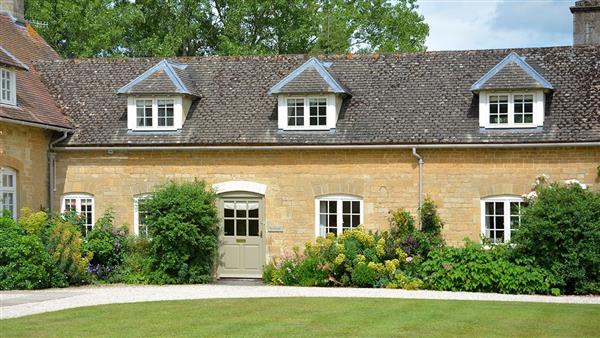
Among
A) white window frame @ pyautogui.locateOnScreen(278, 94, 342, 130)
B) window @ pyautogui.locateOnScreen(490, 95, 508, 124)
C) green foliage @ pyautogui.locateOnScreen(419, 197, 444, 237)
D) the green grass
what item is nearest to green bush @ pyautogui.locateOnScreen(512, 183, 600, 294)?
green foliage @ pyautogui.locateOnScreen(419, 197, 444, 237)

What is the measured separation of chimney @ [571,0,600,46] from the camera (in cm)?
2866

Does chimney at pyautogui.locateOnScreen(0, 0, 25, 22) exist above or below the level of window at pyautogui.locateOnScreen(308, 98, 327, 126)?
above

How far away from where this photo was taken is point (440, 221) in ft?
82.2

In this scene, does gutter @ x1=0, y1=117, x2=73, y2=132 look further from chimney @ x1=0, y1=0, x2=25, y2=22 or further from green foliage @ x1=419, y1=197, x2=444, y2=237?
green foliage @ x1=419, y1=197, x2=444, y2=237

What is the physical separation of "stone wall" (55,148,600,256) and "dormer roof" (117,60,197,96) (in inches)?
69.2

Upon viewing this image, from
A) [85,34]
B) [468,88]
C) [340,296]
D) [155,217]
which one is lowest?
[340,296]

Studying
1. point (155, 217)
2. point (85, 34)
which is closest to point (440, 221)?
point (155, 217)

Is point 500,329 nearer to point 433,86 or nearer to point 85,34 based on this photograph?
point 433,86

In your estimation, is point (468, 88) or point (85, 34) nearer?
point (468, 88)

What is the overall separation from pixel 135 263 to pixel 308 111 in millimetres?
6302

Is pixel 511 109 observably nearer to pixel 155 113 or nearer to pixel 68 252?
→ pixel 155 113

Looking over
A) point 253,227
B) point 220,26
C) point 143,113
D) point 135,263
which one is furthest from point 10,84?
point 220,26

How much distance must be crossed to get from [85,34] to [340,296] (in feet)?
81.1

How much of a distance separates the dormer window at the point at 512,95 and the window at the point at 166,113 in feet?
27.8
